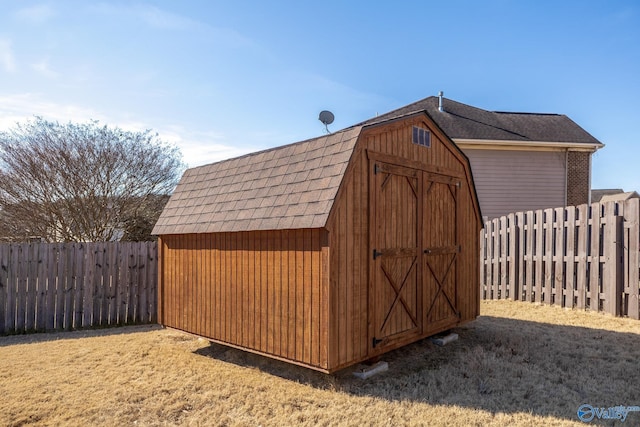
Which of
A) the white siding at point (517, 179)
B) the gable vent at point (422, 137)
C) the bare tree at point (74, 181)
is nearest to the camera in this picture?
the gable vent at point (422, 137)

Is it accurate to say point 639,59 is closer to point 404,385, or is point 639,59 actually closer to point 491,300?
point 491,300

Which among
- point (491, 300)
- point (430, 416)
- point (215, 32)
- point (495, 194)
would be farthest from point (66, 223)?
point (495, 194)

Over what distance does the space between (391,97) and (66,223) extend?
15.2 meters

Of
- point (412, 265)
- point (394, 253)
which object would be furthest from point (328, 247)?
point (412, 265)

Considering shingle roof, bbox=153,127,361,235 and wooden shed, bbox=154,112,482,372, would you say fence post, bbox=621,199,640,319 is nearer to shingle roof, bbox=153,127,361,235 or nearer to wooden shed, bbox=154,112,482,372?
wooden shed, bbox=154,112,482,372

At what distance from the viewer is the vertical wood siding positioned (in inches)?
169

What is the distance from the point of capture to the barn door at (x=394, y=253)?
4.80 metres

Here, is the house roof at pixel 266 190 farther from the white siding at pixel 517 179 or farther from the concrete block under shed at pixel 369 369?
the white siding at pixel 517 179

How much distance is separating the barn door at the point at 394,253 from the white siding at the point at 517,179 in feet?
34.4

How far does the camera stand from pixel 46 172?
33.8 ft

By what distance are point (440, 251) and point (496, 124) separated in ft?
40.7

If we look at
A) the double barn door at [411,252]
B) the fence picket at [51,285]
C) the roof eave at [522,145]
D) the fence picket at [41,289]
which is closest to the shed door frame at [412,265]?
the double barn door at [411,252]

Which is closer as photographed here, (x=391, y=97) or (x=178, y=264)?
(x=178, y=264)

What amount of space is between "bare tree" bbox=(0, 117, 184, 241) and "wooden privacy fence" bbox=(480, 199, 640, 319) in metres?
10.5
